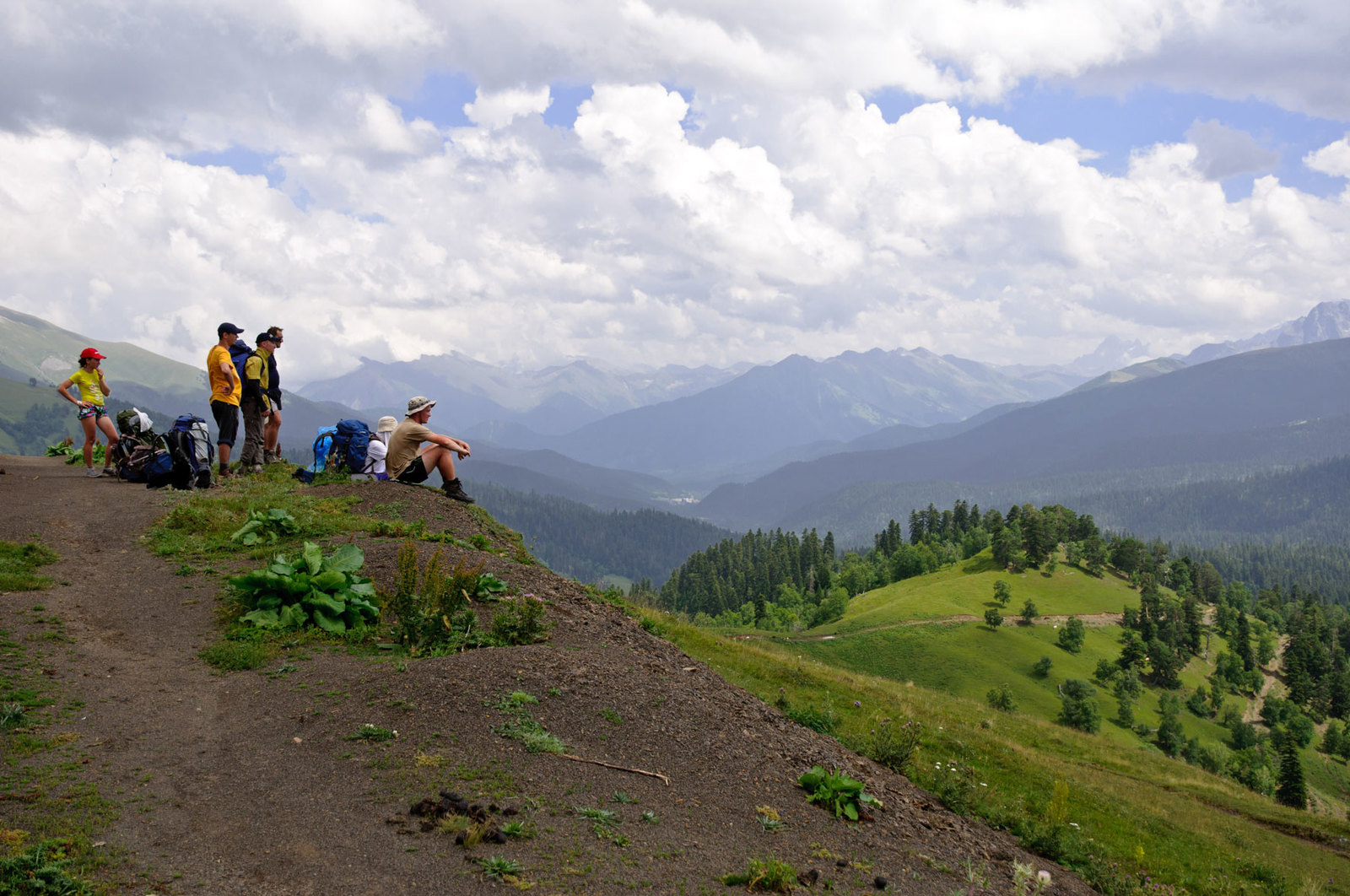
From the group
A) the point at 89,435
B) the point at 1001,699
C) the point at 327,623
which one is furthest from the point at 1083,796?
the point at 1001,699

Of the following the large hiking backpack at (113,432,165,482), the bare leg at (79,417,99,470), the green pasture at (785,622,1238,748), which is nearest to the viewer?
the large hiking backpack at (113,432,165,482)

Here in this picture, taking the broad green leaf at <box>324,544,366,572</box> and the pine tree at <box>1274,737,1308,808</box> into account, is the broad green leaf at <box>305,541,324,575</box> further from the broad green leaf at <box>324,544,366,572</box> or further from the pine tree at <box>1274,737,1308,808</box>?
the pine tree at <box>1274,737,1308,808</box>

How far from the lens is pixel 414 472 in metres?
16.9

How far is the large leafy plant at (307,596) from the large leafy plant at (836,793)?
6193 mm

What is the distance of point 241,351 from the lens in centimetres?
1888

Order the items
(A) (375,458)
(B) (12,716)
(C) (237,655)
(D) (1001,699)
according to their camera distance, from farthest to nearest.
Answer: (D) (1001,699) → (A) (375,458) → (C) (237,655) → (B) (12,716)

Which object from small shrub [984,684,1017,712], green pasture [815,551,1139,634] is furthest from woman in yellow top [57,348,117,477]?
green pasture [815,551,1139,634]

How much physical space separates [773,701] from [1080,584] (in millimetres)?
123727

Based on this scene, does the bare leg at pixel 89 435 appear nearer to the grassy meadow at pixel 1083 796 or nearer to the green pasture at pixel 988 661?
the grassy meadow at pixel 1083 796

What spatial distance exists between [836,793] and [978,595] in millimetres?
103325

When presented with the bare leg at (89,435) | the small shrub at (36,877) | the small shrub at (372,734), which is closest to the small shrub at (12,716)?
the small shrub at (36,877)

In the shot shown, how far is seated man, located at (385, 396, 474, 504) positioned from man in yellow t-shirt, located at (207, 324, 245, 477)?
4.13 metres

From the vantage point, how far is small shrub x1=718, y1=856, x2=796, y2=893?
5977mm

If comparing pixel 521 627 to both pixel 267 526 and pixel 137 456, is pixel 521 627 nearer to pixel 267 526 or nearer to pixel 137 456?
pixel 267 526
